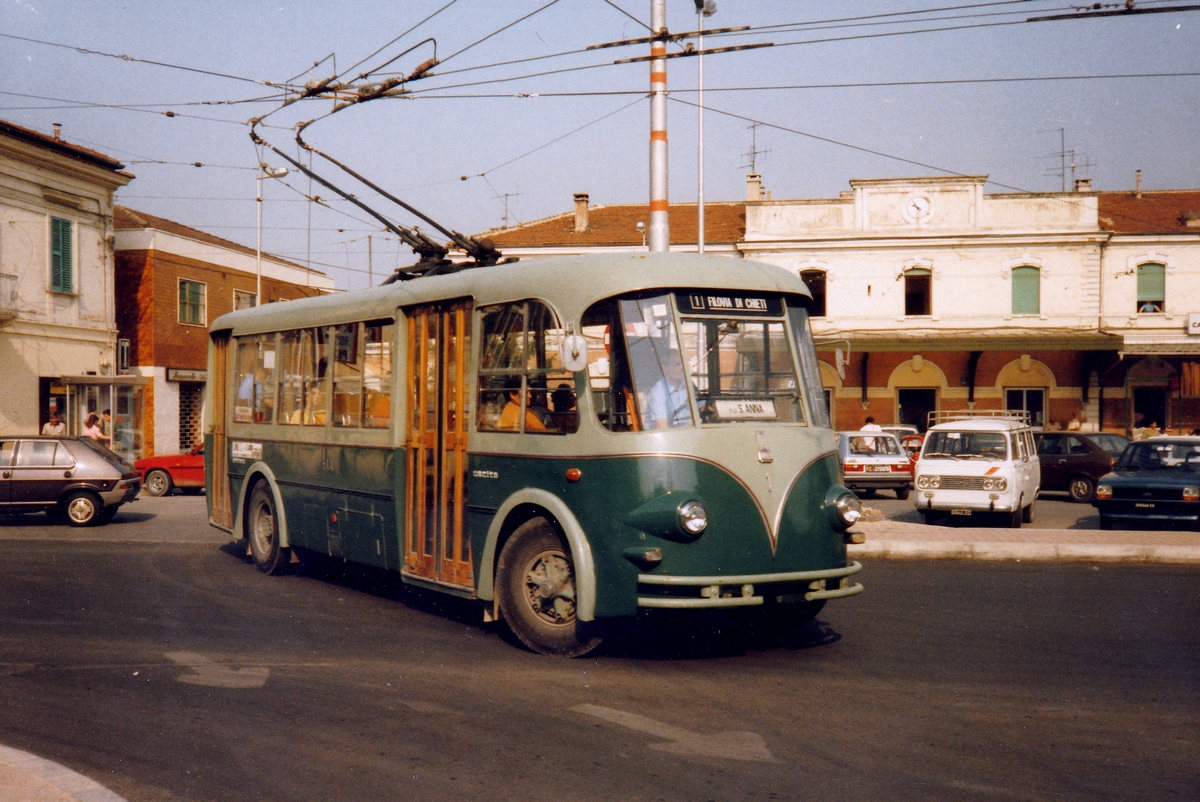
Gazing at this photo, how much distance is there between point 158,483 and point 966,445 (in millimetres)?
18146

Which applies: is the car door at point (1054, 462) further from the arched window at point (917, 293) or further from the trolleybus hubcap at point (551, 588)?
the trolleybus hubcap at point (551, 588)

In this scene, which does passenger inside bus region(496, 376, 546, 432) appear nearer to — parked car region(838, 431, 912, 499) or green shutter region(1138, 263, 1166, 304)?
parked car region(838, 431, 912, 499)

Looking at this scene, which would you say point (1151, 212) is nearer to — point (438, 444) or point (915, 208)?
point (915, 208)

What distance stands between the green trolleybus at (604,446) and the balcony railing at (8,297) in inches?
819

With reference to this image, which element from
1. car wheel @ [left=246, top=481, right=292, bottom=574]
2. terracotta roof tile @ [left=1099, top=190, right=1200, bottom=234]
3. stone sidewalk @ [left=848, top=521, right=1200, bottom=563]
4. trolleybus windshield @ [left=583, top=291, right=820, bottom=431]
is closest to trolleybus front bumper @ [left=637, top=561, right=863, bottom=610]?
trolleybus windshield @ [left=583, top=291, right=820, bottom=431]

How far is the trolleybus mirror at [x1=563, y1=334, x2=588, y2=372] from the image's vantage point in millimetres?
7328

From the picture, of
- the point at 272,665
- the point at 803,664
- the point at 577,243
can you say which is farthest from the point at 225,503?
the point at 577,243

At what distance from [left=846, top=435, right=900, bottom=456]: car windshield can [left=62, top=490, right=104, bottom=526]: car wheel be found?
15895mm

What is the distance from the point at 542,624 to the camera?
800 centimetres

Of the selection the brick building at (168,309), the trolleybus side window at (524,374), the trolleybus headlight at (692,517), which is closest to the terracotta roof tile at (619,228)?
the brick building at (168,309)

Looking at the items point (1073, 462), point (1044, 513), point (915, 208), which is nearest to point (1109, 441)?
point (1073, 462)

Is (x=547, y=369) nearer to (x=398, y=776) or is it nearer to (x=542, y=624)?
(x=542, y=624)

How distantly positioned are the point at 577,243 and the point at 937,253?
512 inches

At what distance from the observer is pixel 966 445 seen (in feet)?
63.3
